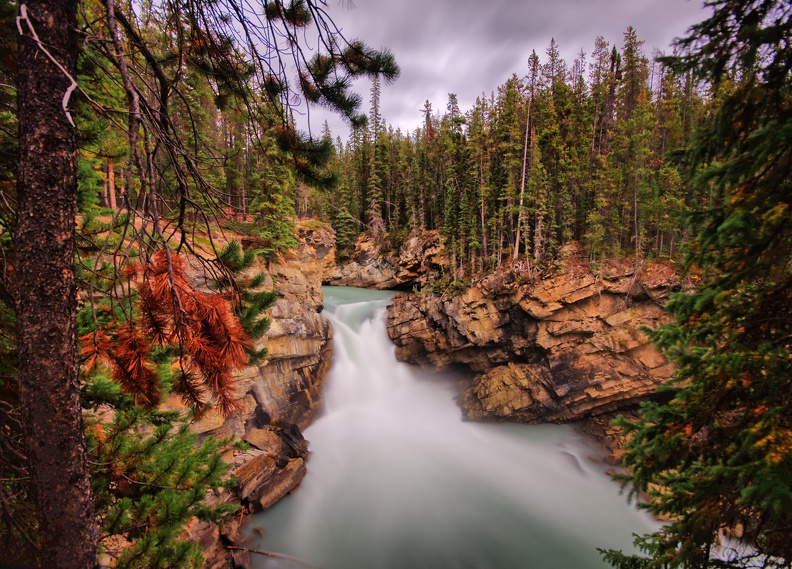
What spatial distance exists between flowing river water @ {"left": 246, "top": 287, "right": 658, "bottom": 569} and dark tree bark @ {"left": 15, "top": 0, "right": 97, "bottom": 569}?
1017cm

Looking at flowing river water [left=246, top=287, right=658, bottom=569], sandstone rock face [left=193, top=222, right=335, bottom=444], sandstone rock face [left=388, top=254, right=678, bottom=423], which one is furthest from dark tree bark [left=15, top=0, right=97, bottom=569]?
sandstone rock face [left=388, top=254, right=678, bottom=423]

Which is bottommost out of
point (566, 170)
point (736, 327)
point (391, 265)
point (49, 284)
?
point (736, 327)

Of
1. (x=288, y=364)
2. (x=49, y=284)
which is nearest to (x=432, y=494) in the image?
(x=288, y=364)

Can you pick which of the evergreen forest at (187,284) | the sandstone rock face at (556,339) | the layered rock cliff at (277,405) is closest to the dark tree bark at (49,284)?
the evergreen forest at (187,284)

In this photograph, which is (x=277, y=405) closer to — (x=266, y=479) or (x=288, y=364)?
(x=288, y=364)

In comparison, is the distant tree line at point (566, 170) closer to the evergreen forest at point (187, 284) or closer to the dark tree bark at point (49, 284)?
the evergreen forest at point (187, 284)

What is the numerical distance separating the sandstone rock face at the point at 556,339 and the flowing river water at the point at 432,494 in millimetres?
1672

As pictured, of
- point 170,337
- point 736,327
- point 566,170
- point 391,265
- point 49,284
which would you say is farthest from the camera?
point 391,265

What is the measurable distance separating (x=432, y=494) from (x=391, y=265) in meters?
25.8

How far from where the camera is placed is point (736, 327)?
3721 millimetres

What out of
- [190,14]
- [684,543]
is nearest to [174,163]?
[190,14]

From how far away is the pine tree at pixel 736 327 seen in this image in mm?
3172

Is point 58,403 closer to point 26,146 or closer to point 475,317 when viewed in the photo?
point 26,146

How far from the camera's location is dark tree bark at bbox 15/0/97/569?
68.7 inches
